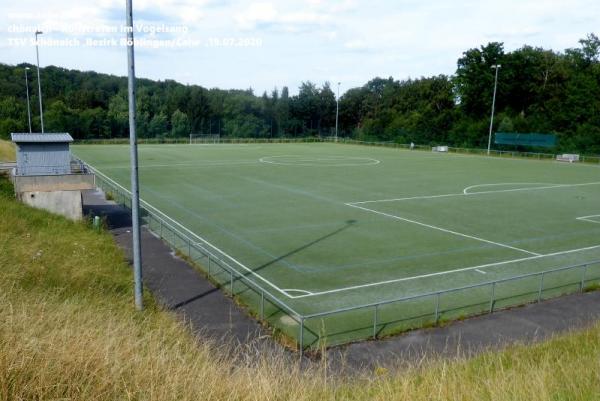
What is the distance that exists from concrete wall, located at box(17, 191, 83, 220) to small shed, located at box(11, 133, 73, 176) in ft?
4.47

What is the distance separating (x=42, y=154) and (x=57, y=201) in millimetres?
2673

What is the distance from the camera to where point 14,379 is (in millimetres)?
5020

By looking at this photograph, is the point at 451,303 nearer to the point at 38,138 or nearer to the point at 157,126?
the point at 38,138

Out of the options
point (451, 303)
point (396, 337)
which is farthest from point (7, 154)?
point (396, 337)

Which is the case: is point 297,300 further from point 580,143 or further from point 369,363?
point 580,143

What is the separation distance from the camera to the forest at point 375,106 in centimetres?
8231

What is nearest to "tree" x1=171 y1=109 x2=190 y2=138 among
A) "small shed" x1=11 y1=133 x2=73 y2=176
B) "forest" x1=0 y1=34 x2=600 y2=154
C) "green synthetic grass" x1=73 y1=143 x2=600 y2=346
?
"forest" x1=0 y1=34 x2=600 y2=154

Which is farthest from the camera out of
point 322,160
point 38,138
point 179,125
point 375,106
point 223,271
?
point 375,106

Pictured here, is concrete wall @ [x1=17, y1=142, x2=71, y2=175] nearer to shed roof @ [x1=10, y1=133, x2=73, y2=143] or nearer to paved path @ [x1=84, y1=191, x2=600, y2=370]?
shed roof @ [x1=10, y1=133, x2=73, y2=143]

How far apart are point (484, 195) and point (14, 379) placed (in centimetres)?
3594

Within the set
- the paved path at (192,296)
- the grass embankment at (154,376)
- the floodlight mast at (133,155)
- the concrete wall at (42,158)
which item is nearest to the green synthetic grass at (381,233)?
the paved path at (192,296)

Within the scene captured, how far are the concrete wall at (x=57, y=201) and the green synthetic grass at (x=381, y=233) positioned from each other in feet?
17.0

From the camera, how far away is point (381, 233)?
998 inches

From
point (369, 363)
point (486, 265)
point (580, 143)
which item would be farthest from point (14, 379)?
point (580, 143)
